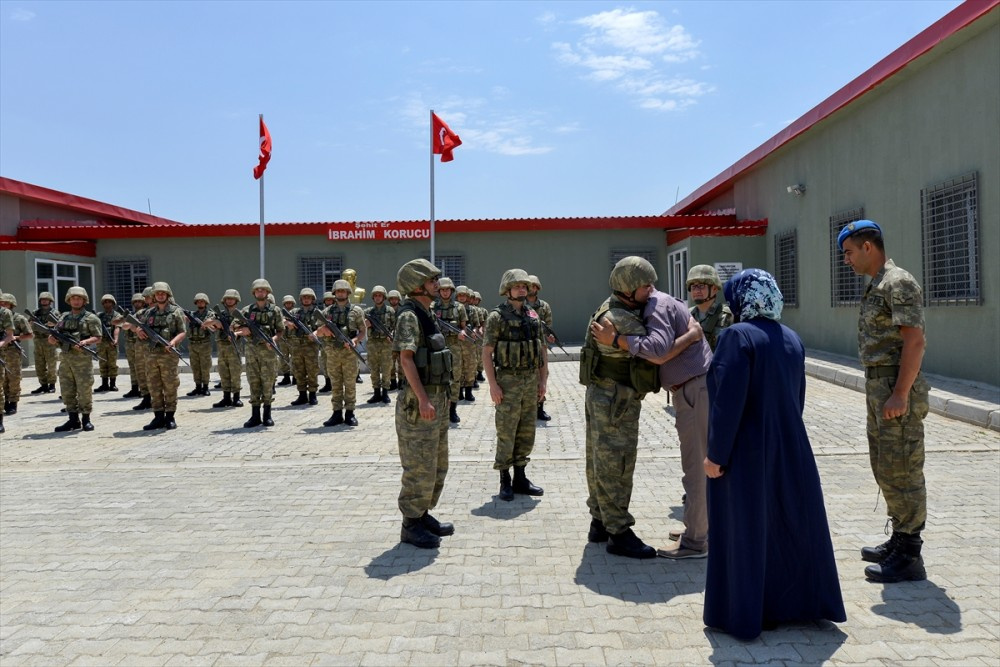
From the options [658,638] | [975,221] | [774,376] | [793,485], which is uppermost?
[975,221]

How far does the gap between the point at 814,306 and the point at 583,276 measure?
6601mm

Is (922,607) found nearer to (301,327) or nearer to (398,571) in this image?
(398,571)

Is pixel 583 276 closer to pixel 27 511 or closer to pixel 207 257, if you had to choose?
pixel 207 257

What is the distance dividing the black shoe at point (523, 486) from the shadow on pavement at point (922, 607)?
104 inches

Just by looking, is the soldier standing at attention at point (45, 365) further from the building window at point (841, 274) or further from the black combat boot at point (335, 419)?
the building window at point (841, 274)

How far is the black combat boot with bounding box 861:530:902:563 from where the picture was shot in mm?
3896

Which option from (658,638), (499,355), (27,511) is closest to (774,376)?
(658,638)

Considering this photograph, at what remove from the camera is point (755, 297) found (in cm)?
317

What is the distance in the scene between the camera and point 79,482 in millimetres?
6512

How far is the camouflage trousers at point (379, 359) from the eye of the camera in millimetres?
11664

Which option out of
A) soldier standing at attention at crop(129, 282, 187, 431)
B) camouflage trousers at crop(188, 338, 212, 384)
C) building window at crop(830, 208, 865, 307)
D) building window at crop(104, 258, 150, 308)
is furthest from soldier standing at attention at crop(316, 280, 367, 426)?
building window at crop(104, 258, 150, 308)

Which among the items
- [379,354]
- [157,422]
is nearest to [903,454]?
[157,422]

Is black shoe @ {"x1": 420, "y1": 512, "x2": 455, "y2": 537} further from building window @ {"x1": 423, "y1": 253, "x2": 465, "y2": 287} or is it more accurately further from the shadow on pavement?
building window @ {"x1": 423, "y1": 253, "x2": 465, "y2": 287}

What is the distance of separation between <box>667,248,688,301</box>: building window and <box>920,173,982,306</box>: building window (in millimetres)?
7085
